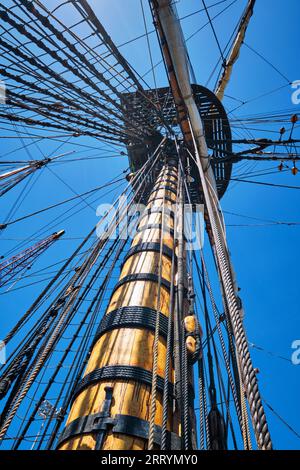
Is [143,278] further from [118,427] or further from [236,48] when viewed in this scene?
[236,48]

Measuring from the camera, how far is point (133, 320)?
2389 millimetres

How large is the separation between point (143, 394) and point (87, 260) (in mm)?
2278

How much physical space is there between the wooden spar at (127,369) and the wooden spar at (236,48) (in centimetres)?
966

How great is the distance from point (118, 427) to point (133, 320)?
2.78 feet

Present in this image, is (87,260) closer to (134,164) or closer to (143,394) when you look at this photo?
(143,394)

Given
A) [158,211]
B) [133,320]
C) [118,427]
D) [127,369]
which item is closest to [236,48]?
[158,211]

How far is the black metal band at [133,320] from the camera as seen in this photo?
2.37 metres

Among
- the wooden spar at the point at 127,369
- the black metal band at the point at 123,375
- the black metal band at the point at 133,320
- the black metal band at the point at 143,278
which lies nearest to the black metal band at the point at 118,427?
the wooden spar at the point at 127,369

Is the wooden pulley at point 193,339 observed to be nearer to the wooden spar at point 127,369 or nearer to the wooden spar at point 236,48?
the wooden spar at point 127,369

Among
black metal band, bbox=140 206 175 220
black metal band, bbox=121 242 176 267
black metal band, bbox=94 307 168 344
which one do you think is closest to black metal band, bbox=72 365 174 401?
black metal band, bbox=94 307 168 344

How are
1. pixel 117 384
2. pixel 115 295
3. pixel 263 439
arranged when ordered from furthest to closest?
1. pixel 115 295
2. pixel 117 384
3. pixel 263 439

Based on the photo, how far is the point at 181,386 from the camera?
71.2 inches
